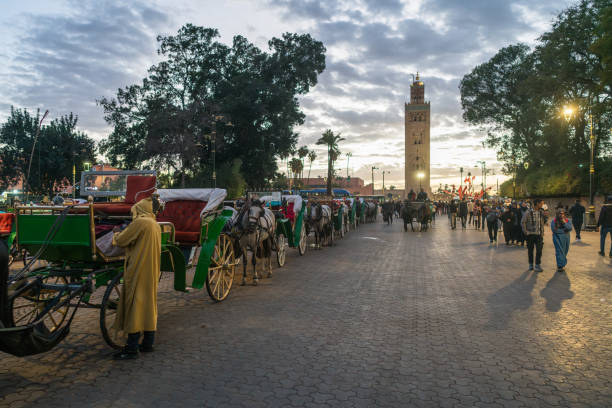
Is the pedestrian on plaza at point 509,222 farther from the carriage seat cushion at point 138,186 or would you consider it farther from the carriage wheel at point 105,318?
the carriage wheel at point 105,318

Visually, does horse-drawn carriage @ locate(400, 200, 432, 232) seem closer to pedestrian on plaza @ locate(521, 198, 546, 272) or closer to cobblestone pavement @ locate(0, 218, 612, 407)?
pedestrian on plaza @ locate(521, 198, 546, 272)

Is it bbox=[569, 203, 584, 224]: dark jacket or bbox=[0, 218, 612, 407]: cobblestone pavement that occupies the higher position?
bbox=[569, 203, 584, 224]: dark jacket

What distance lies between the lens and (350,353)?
4863 millimetres

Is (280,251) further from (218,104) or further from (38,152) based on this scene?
(38,152)

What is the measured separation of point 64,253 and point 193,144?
99.3 ft

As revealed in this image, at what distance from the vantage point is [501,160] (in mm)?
48594

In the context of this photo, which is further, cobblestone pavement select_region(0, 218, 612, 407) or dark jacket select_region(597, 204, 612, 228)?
dark jacket select_region(597, 204, 612, 228)

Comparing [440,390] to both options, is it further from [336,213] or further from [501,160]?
[501,160]

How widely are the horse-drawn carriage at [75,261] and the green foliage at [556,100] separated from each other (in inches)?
1029

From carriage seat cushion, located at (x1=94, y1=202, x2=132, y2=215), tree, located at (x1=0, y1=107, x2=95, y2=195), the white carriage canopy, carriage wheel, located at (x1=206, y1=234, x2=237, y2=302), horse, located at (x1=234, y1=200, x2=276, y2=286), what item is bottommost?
carriage wheel, located at (x1=206, y1=234, x2=237, y2=302)

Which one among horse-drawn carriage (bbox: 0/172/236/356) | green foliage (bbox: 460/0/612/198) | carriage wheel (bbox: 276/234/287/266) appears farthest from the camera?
green foliage (bbox: 460/0/612/198)

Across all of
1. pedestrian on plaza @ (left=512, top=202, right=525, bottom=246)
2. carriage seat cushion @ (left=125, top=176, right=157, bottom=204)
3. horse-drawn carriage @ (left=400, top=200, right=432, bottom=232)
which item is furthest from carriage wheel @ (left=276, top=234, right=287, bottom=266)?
horse-drawn carriage @ (left=400, top=200, right=432, bottom=232)

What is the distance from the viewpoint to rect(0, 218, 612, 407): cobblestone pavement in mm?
3799

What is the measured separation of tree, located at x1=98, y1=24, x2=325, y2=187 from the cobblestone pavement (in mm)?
28287
